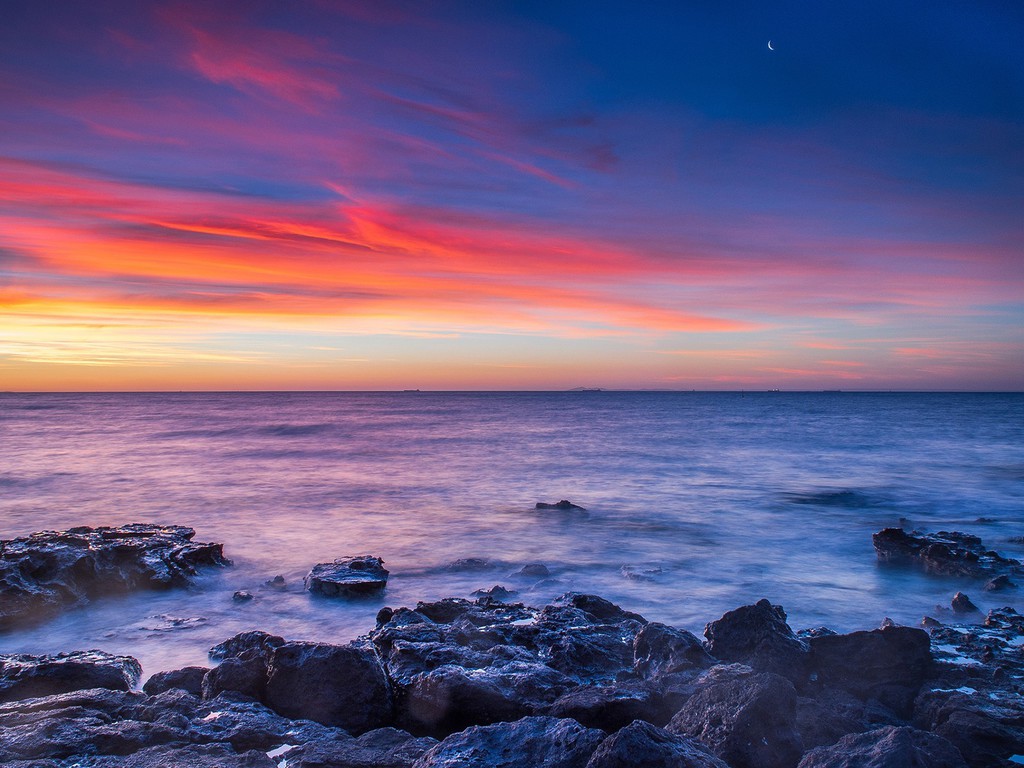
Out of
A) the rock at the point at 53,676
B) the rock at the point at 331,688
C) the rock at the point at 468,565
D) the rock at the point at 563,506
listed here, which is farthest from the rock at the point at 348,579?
the rock at the point at 563,506

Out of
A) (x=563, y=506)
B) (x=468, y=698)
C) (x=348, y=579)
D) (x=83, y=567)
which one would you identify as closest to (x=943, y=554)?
(x=563, y=506)

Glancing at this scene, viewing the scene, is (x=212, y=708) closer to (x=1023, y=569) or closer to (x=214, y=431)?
(x=1023, y=569)

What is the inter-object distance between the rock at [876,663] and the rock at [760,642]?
207 mm

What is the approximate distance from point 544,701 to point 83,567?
28.0 feet

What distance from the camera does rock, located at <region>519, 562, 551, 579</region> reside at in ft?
41.1

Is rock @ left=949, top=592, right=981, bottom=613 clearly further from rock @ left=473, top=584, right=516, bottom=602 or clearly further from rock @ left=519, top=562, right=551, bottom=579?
rock @ left=473, top=584, right=516, bottom=602

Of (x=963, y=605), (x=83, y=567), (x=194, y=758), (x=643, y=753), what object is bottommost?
(x=963, y=605)

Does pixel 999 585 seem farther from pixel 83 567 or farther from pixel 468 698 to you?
pixel 83 567

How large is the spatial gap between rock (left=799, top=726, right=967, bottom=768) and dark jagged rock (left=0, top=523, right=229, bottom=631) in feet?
33.3

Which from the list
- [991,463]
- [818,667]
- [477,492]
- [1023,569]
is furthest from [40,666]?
[991,463]

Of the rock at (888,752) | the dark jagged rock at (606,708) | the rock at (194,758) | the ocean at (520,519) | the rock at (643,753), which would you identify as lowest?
the ocean at (520,519)

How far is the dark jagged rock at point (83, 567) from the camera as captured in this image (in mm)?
9758

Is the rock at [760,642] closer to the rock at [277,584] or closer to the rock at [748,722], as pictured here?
the rock at [748,722]

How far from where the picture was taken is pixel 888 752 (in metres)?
4.11
